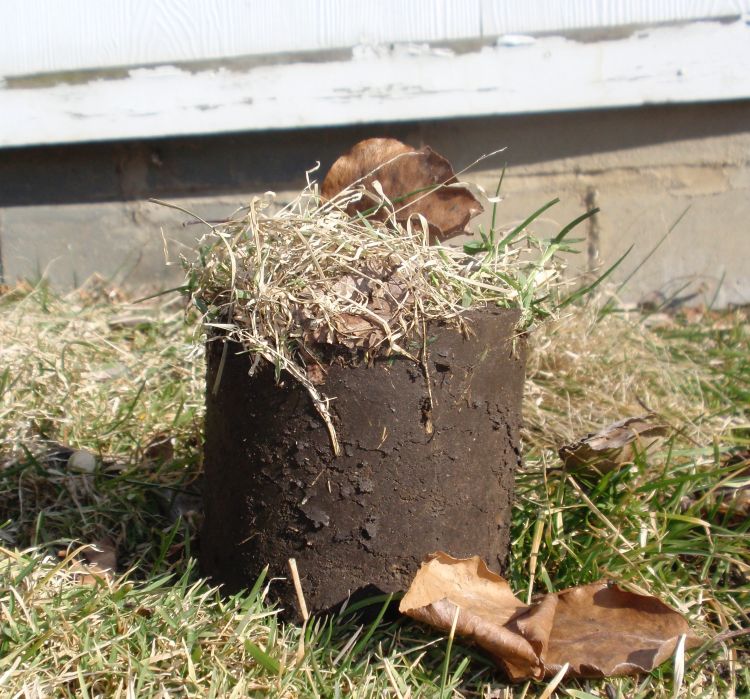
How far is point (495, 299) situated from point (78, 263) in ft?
7.37

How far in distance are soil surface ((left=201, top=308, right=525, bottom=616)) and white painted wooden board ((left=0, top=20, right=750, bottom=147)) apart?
5.35 ft

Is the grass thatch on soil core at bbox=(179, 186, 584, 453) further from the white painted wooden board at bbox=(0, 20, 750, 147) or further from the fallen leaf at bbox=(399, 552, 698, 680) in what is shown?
the white painted wooden board at bbox=(0, 20, 750, 147)

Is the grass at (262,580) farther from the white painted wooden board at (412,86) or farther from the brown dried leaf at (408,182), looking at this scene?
the white painted wooden board at (412,86)

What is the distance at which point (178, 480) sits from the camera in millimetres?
2002

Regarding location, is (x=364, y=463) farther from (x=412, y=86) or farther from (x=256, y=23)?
(x=256, y=23)

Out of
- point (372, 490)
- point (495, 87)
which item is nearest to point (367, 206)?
point (372, 490)

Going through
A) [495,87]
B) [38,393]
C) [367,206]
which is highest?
[495,87]

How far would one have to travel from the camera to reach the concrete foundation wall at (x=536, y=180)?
3.00 meters

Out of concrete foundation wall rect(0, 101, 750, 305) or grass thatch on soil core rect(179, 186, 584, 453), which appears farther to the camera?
concrete foundation wall rect(0, 101, 750, 305)

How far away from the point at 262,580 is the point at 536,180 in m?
2.03

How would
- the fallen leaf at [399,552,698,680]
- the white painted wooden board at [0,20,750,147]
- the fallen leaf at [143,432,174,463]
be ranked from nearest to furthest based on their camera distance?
the fallen leaf at [399,552,698,680] → the fallen leaf at [143,432,174,463] → the white painted wooden board at [0,20,750,147]

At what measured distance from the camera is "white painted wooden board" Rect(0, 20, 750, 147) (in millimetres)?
2873

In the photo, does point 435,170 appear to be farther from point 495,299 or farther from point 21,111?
point 21,111

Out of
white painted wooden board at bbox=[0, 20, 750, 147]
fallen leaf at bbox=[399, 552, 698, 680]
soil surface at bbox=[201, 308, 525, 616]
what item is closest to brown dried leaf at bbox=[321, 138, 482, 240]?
soil surface at bbox=[201, 308, 525, 616]
